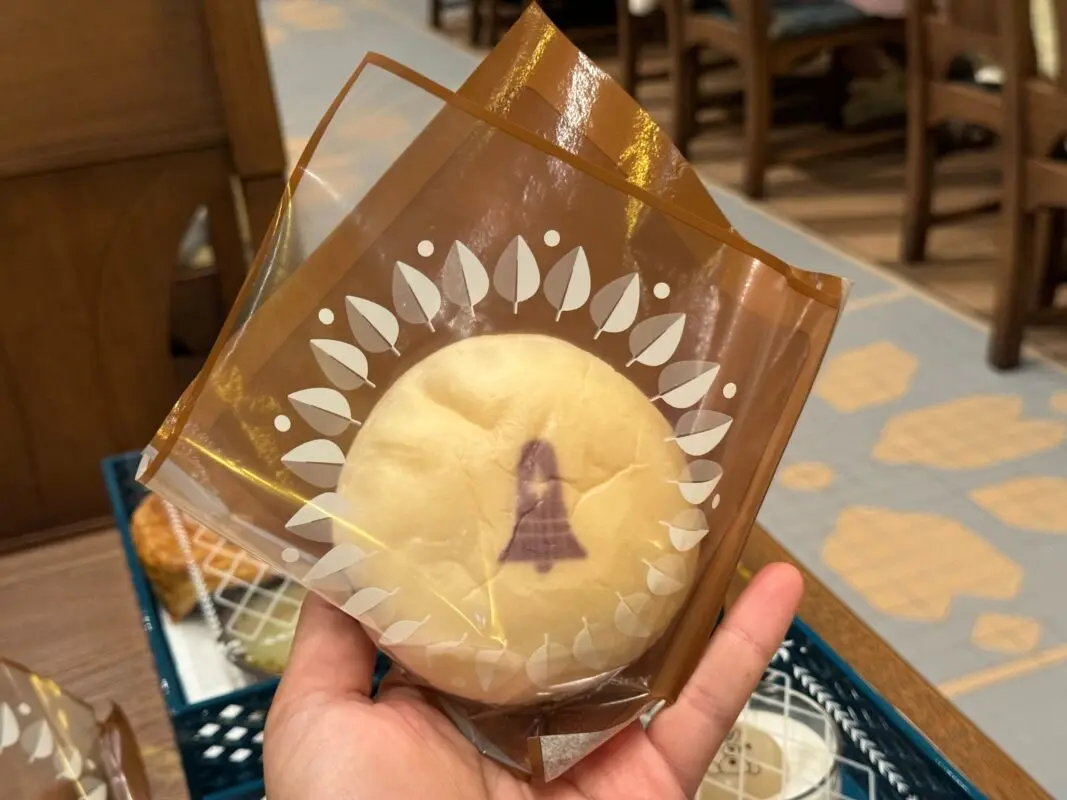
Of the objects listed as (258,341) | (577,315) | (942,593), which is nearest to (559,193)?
(577,315)

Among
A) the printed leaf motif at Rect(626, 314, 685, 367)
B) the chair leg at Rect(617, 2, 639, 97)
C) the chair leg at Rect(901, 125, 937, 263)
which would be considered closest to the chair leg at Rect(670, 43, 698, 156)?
the chair leg at Rect(617, 2, 639, 97)

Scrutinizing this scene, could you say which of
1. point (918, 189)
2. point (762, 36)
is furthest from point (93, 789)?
point (762, 36)

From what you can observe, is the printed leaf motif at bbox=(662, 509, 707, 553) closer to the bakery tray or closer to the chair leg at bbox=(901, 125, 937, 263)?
the bakery tray

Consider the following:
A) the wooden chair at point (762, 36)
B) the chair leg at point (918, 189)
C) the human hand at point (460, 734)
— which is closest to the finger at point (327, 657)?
the human hand at point (460, 734)

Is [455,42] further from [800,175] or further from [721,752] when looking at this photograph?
[721,752]

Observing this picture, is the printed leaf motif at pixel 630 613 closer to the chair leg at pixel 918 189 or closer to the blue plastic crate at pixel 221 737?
the blue plastic crate at pixel 221 737

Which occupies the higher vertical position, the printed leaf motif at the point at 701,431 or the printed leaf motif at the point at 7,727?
the printed leaf motif at the point at 701,431

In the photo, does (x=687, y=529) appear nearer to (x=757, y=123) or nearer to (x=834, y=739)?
(x=834, y=739)
